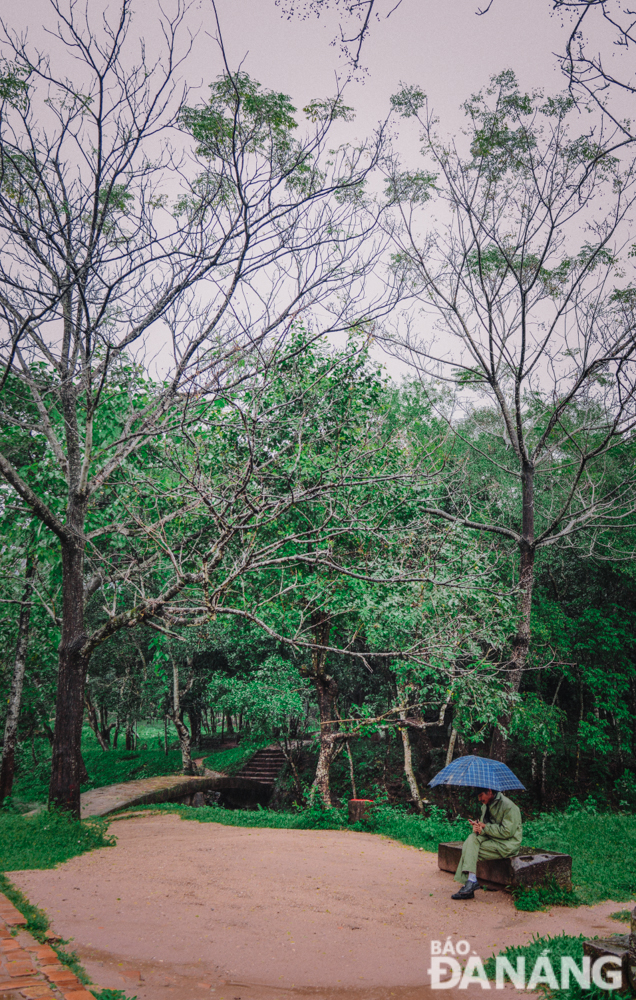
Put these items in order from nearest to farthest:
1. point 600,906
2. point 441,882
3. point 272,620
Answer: point 600,906 < point 441,882 < point 272,620

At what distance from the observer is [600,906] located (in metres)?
5.70

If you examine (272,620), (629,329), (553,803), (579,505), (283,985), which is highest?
(629,329)

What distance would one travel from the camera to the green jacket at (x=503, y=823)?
601 cm

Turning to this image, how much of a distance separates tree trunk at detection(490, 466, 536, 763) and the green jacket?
4380 millimetres

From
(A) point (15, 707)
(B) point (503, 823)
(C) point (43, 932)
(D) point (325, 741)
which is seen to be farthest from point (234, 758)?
(C) point (43, 932)

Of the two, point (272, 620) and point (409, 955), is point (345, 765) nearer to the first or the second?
point (272, 620)

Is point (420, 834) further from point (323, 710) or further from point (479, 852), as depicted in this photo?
point (479, 852)

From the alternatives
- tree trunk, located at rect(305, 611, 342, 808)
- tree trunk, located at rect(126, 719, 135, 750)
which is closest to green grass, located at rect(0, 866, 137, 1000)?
tree trunk, located at rect(305, 611, 342, 808)

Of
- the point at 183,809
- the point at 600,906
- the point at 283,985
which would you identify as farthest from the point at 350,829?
the point at 283,985

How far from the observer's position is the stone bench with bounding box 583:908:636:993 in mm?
3273

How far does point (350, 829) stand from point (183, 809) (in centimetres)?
384

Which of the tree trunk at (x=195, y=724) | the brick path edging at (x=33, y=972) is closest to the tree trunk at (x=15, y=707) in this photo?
the brick path edging at (x=33, y=972)

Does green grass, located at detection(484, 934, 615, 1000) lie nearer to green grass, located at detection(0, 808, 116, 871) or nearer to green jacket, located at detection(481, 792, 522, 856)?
green jacket, located at detection(481, 792, 522, 856)

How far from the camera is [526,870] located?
5844 millimetres
